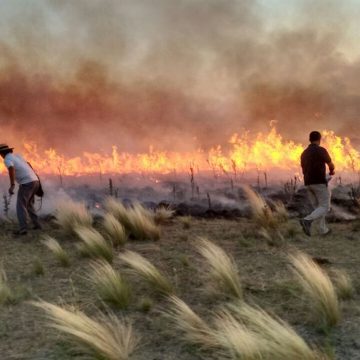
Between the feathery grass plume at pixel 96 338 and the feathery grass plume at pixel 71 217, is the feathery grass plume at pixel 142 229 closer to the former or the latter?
the feathery grass plume at pixel 71 217

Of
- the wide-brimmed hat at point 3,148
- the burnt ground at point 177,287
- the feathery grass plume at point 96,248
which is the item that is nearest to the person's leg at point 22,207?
the burnt ground at point 177,287

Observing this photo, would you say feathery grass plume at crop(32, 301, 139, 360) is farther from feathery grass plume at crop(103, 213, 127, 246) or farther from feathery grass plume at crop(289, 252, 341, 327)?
A: feathery grass plume at crop(103, 213, 127, 246)

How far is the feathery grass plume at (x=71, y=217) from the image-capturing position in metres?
11.2

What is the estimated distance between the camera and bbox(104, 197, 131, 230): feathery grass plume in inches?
430

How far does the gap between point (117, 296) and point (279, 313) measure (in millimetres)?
1743

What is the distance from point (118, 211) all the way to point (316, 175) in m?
4.34

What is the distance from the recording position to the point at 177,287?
21.2 ft

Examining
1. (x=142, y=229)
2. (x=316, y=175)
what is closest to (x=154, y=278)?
(x=142, y=229)

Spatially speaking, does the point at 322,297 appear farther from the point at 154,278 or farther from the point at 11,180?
the point at 11,180

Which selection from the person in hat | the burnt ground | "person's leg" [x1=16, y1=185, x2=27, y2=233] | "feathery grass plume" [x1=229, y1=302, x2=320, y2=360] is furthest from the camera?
"person's leg" [x1=16, y1=185, x2=27, y2=233]

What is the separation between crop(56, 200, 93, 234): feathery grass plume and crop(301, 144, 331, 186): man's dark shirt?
4652 millimetres

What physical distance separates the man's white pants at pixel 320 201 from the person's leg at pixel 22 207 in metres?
5.78

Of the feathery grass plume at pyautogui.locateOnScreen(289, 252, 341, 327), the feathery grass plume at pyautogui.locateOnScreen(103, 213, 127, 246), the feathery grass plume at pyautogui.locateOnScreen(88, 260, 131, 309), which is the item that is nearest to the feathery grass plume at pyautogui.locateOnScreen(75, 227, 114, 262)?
the feathery grass plume at pyautogui.locateOnScreen(103, 213, 127, 246)

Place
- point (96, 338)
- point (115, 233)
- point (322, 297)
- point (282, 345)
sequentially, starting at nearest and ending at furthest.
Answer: point (282, 345)
point (96, 338)
point (322, 297)
point (115, 233)
